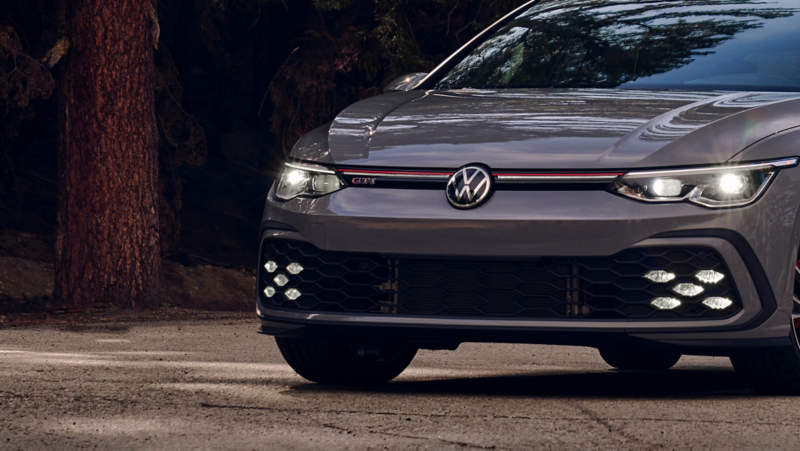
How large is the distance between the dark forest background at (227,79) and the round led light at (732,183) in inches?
362

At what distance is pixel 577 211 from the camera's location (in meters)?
4.84

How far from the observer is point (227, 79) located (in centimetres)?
2916

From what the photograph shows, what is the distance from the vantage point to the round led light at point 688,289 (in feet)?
16.0

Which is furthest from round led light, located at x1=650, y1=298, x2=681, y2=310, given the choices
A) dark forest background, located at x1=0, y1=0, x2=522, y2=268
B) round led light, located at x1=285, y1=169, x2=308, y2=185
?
dark forest background, located at x1=0, y1=0, x2=522, y2=268

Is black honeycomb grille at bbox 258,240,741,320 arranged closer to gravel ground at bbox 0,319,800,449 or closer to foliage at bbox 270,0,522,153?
gravel ground at bbox 0,319,800,449

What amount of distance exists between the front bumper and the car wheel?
122mm

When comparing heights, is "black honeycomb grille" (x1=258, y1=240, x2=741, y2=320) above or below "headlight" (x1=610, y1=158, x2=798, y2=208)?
below

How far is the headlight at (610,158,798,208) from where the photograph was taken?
483cm

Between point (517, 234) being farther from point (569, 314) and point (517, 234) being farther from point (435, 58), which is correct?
point (435, 58)

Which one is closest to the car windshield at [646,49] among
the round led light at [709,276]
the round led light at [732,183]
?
the round led light at [732,183]

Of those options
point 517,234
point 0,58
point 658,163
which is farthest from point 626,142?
point 0,58

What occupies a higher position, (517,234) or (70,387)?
(517,234)

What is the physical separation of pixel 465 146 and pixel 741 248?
1.15 meters

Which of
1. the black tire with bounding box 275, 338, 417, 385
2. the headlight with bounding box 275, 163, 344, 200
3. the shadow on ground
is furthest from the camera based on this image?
the black tire with bounding box 275, 338, 417, 385
